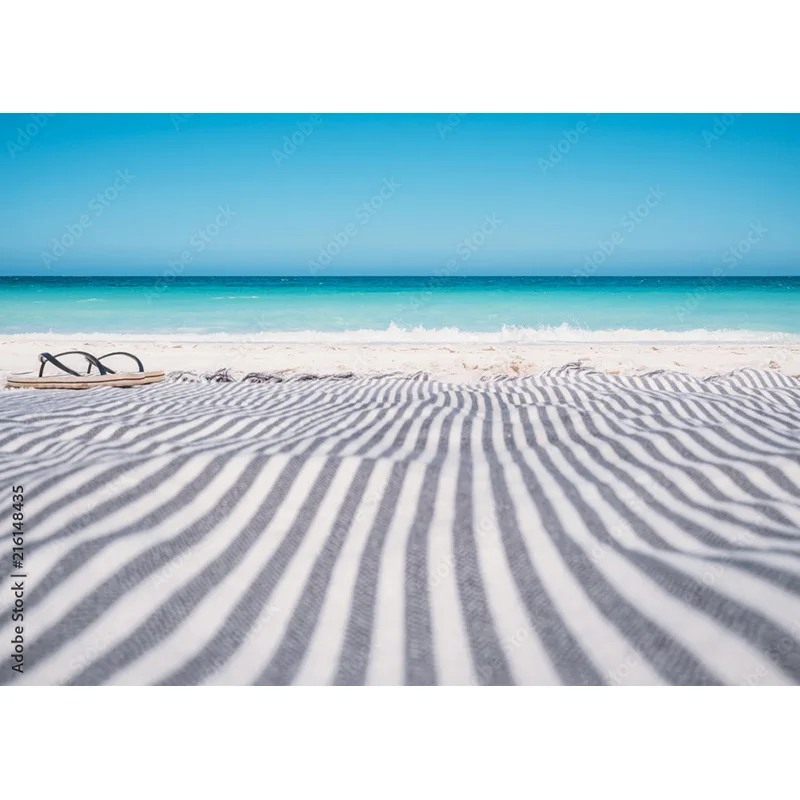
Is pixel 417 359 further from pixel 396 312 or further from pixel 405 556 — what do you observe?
pixel 396 312

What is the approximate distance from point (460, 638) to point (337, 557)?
14.9 inches

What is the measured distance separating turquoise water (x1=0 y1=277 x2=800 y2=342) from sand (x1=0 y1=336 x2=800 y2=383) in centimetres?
372

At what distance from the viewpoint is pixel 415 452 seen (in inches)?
82.9

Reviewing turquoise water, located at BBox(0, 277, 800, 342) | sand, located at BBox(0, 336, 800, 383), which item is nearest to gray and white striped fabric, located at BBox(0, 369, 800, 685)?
sand, located at BBox(0, 336, 800, 383)

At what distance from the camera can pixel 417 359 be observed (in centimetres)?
805

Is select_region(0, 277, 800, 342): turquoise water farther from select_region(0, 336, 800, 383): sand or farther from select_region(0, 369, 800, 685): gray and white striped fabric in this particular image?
select_region(0, 369, 800, 685): gray and white striped fabric

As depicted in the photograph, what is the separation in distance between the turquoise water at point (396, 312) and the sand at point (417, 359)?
372 cm

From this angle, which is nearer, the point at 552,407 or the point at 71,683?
the point at 71,683

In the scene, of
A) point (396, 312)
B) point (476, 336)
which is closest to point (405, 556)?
point (476, 336)

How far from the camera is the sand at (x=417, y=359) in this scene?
21.6 feet

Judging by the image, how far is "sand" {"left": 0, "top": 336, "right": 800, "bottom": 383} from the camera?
660 centimetres

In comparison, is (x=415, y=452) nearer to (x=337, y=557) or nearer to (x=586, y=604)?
(x=337, y=557)

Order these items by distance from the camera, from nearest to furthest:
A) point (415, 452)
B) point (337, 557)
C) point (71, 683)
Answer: point (71, 683) → point (337, 557) → point (415, 452)

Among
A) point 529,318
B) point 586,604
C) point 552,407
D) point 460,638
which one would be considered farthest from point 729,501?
point 529,318
